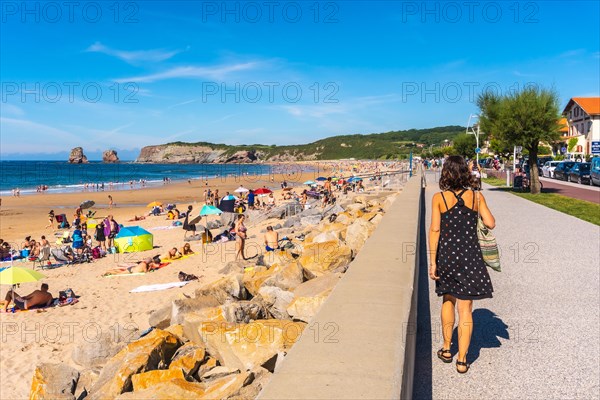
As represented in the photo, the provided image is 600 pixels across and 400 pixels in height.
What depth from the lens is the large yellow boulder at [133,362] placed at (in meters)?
4.39

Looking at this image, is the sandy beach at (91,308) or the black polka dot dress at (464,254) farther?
the sandy beach at (91,308)

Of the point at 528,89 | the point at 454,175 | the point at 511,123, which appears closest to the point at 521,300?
the point at 454,175

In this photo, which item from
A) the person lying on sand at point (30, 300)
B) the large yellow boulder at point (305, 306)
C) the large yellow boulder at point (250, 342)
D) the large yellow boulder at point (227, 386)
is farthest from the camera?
the person lying on sand at point (30, 300)

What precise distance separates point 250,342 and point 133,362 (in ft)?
3.88

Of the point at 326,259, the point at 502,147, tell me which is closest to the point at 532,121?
the point at 502,147

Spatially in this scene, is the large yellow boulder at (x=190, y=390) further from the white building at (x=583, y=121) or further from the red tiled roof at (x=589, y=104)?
the red tiled roof at (x=589, y=104)

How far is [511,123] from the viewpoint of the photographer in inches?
926

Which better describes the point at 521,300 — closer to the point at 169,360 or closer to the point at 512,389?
the point at 512,389

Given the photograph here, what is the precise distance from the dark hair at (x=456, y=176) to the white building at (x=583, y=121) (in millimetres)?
58406

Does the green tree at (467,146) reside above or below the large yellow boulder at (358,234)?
above

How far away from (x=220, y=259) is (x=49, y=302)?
17.0 feet

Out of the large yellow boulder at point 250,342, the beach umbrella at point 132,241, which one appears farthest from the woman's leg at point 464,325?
the beach umbrella at point 132,241

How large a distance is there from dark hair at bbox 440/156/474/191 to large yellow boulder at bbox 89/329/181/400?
339 centimetres

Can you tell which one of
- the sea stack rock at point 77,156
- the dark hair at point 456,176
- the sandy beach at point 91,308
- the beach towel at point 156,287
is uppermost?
the sea stack rock at point 77,156
